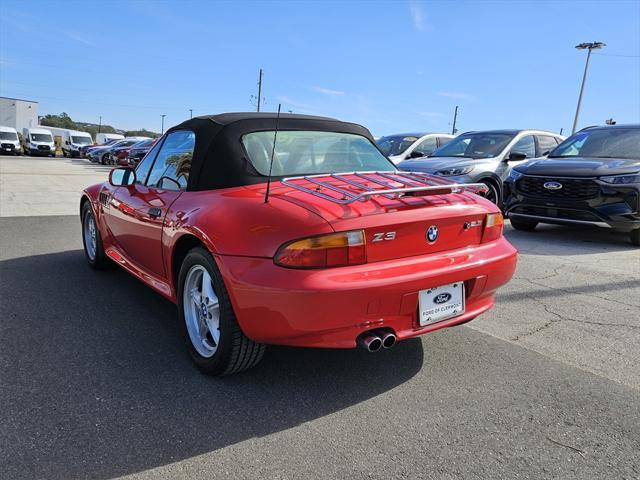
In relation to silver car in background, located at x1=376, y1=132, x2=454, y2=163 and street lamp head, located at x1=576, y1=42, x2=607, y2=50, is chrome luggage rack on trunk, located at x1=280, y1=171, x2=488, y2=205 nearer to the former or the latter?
silver car in background, located at x1=376, y1=132, x2=454, y2=163

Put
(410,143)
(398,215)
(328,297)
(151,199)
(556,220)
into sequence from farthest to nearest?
(410,143)
(556,220)
(151,199)
(398,215)
(328,297)

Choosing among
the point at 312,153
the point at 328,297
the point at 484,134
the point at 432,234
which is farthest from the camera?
the point at 484,134

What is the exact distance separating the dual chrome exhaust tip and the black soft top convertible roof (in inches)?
46.0

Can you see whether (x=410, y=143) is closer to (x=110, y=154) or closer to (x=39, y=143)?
(x=110, y=154)

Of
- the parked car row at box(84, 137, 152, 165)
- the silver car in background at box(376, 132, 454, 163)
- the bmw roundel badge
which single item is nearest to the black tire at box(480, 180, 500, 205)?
the silver car in background at box(376, 132, 454, 163)

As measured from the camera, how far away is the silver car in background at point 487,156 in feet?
27.9

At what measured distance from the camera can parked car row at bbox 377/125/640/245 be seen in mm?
6625

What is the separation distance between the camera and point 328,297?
2.37 meters

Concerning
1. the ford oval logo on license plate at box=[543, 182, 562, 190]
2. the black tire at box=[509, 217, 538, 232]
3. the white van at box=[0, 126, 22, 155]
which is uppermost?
the ford oval logo on license plate at box=[543, 182, 562, 190]

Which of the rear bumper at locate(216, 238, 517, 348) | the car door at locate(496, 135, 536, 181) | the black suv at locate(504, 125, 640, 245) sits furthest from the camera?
the car door at locate(496, 135, 536, 181)

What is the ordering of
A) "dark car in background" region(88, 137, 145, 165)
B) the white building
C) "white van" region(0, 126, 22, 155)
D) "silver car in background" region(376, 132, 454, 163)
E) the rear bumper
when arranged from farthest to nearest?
the white building → "white van" region(0, 126, 22, 155) → "dark car in background" region(88, 137, 145, 165) → "silver car in background" region(376, 132, 454, 163) → the rear bumper

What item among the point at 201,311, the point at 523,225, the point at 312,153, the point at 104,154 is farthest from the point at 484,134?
the point at 104,154

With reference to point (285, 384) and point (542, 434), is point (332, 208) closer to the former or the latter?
point (285, 384)

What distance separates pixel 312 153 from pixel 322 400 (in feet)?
5.43
